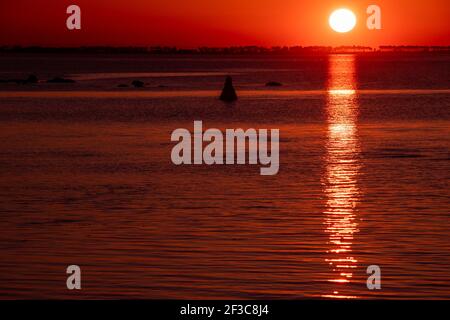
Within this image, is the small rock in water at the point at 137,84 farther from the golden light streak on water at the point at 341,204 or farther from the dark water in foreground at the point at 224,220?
the dark water in foreground at the point at 224,220

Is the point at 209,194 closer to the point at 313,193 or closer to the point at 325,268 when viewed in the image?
the point at 313,193

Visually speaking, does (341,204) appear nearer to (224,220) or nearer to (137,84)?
(224,220)

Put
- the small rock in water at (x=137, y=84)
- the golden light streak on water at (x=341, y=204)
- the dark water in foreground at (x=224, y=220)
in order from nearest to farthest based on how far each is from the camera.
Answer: the dark water in foreground at (x=224, y=220) → the golden light streak on water at (x=341, y=204) → the small rock in water at (x=137, y=84)

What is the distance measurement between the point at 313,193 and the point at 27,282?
10791 millimetres

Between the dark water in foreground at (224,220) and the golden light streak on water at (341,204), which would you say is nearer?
the dark water in foreground at (224,220)

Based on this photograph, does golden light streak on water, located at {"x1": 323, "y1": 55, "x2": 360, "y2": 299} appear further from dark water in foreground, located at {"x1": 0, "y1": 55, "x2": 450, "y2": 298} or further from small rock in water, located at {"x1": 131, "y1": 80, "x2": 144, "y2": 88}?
small rock in water, located at {"x1": 131, "y1": 80, "x2": 144, "y2": 88}

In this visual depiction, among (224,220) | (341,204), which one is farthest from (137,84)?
(224,220)

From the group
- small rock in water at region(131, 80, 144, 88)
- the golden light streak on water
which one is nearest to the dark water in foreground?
the golden light streak on water

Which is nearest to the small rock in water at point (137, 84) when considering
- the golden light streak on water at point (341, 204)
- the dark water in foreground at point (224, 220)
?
the golden light streak on water at point (341, 204)

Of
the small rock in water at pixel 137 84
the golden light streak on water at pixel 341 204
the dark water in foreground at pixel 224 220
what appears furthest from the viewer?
the small rock in water at pixel 137 84

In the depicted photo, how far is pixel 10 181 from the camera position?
2700 centimetres

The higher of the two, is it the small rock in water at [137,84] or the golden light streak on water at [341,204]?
the small rock in water at [137,84]

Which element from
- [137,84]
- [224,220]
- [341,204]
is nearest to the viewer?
[224,220]

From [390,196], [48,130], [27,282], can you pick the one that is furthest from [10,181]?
[48,130]
